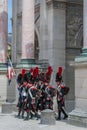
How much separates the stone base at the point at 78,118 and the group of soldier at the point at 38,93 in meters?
1.53

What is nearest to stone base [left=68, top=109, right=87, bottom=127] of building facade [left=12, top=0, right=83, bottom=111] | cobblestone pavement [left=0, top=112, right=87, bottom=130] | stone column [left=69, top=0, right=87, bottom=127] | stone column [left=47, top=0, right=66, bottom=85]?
stone column [left=69, top=0, right=87, bottom=127]

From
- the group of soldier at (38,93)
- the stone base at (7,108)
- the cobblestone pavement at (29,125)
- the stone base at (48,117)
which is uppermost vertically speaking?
the group of soldier at (38,93)

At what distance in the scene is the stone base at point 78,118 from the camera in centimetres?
1286

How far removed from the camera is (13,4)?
25984 millimetres

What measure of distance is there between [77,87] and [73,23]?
8039 millimetres

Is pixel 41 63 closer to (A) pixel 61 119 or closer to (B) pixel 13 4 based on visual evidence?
(A) pixel 61 119

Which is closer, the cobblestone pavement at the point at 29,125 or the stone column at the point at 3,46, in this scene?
the cobblestone pavement at the point at 29,125

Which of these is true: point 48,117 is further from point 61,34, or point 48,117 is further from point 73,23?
point 73,23

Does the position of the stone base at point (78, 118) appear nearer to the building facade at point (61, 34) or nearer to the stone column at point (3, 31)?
the building facade at point (61, 34)

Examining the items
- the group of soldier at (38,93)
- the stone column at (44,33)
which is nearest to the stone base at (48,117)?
the group of soldier at (38,93)

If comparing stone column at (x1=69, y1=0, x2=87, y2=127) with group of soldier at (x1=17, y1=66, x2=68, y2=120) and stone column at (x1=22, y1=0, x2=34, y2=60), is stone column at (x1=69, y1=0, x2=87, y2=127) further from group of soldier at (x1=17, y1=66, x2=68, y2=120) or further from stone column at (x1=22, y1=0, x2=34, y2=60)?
stone column at (x1=22, y1=0, x2=34, y2=60)

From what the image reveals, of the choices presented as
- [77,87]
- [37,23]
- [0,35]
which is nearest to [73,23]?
[37,23]

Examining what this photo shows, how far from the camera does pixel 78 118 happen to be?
13180 millimetres

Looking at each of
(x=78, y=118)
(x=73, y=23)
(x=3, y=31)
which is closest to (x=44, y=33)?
(x=73, y=23)
